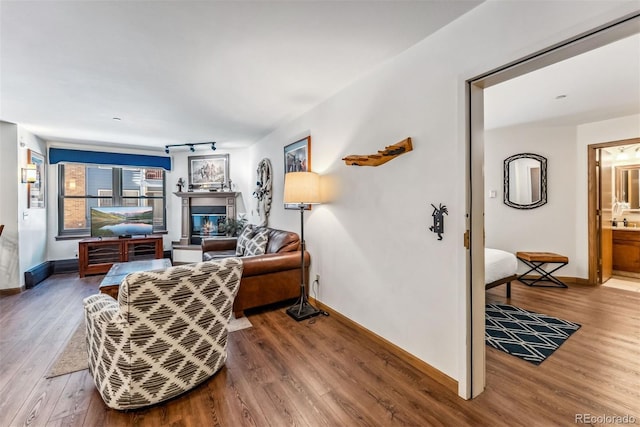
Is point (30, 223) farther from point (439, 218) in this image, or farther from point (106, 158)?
point (439, 218)

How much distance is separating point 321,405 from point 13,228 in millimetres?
5011

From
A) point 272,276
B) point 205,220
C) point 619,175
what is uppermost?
point 619,175

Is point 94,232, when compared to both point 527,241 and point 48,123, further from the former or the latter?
point 527,241

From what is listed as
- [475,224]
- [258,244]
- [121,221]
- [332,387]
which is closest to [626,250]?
[475,224]

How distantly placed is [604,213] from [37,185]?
921 cm

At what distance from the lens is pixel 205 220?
6016 millimetres

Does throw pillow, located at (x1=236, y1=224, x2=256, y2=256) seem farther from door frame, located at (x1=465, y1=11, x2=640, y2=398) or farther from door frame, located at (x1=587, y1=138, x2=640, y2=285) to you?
door frame, located at (x1=587, y1=138, x2=640, y2=285)

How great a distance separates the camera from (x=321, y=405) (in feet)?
5.71

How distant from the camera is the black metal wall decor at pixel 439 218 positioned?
1.91m

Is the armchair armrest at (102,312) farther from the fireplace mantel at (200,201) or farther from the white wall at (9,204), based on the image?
the fireplace mantel at (200,201)

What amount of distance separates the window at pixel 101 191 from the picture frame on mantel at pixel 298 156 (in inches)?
142

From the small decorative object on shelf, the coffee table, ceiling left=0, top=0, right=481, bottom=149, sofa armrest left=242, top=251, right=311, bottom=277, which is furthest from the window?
the small decorative object on shelf

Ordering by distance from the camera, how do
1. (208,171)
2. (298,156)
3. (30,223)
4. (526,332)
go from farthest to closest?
(208,171)
(30,223)
(298,156)
(526,332)

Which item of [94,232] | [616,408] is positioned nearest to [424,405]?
[616,408]
